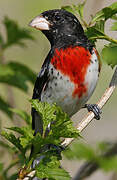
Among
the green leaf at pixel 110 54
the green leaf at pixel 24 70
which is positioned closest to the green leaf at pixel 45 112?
the green leaf at pixel 110 54

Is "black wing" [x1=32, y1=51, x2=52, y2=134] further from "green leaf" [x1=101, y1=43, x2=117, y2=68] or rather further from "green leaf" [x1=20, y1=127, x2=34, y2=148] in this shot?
"green leaf" [x1=20, y1=127, x2=34, y2=148]

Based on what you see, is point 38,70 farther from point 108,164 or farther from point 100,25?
point 100,25

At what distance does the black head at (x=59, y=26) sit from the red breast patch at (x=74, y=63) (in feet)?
0.65

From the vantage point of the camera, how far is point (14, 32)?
3.72 meters

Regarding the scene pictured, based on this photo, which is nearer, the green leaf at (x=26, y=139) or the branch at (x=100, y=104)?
the green leaf at (x=26, y=139)

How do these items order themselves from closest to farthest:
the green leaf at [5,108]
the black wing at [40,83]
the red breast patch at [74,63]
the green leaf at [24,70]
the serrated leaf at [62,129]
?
1. the serrated leaf at [62,129]
2. the red breast patch at [74,63]
3. the black wing at [40,83]
4. the green leaf at [5,108]
5. the green leaf at [24,70]

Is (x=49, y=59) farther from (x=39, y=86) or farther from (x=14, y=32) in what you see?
(x=14, y=32)

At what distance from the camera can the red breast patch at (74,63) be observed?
302 cm

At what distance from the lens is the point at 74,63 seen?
120 inches

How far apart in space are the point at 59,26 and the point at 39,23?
0.25 meters

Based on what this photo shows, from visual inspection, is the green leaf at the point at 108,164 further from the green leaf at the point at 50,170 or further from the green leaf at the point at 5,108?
the green leaf at the point at 50,170

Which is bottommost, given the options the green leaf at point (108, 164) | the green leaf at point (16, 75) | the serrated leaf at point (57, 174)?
the serrated leaf at point (57, 174)

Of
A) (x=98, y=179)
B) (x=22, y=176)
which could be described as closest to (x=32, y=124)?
(x=22, y=176)

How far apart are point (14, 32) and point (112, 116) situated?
2861mm
